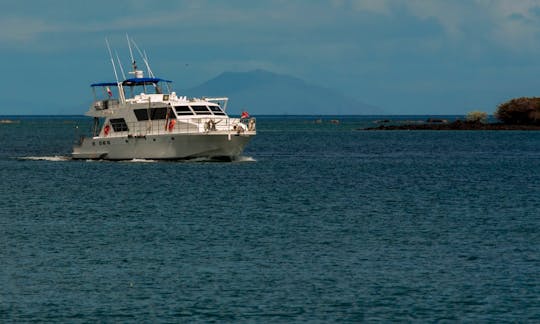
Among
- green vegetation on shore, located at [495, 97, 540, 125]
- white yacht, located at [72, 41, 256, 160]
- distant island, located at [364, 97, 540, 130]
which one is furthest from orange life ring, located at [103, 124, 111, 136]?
green vegetation on shore, located at [495, 97, 540, 125]

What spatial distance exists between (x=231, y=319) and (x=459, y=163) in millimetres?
53271

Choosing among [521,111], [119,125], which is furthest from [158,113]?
[521,111]

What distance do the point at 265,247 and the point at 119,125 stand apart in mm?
33155

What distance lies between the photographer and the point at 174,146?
2328 inches

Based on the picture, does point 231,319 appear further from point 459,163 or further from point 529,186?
point 459,163

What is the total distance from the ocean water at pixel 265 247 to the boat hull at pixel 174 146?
2.28 metres

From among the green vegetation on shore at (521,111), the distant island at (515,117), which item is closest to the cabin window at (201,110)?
the distant island at (515,117)

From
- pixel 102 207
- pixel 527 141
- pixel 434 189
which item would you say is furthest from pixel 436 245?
pixel 527 141

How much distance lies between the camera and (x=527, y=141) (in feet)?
360

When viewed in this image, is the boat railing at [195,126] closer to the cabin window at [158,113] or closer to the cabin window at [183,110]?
the cabin window at [158,113]

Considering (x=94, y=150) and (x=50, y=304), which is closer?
(x=50, y=304)

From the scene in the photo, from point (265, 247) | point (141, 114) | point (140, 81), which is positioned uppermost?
point (140, 81)

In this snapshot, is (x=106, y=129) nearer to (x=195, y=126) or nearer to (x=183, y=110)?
(x=183, y=110)

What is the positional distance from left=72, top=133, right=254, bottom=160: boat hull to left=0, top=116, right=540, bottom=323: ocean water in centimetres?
228
